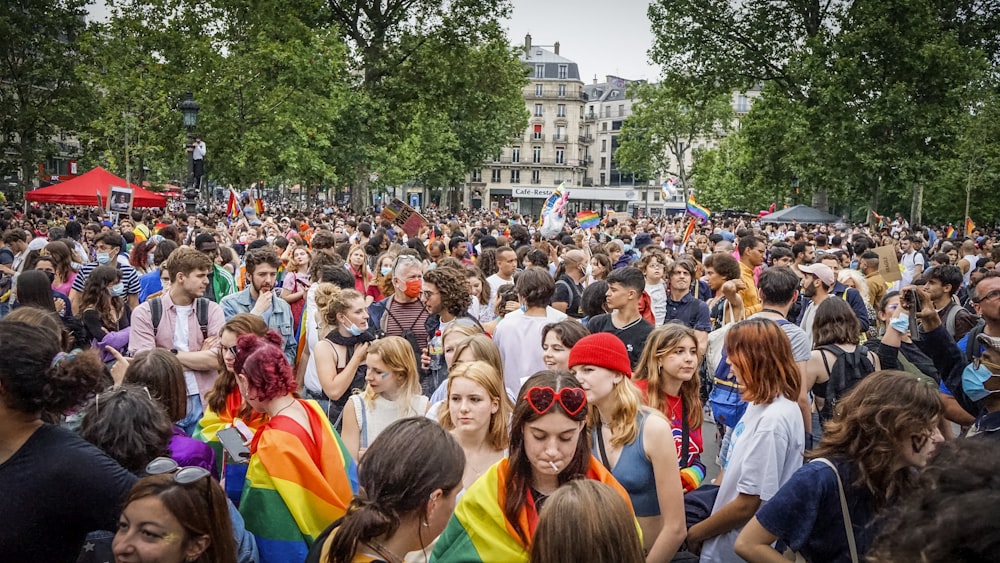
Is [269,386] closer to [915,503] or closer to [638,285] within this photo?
[915,503]

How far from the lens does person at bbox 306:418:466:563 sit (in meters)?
2.60

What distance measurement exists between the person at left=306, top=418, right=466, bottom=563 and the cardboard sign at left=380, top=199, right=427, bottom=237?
1253 centimetres

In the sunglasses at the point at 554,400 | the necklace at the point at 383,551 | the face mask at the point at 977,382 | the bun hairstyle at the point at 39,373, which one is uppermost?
the bun hairstyle at the point at 39,373

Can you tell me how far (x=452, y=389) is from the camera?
4.00 meters

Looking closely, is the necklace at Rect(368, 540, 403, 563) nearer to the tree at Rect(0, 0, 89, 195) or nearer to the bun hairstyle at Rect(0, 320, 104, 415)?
the bun hairstyle at Rect(0, 320, 104, 415)

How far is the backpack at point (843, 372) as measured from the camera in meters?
5.18

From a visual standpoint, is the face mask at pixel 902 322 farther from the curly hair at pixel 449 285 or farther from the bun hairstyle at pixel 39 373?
the bun hairstyle at pixel 39 373

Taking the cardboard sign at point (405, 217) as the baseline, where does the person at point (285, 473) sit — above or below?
below

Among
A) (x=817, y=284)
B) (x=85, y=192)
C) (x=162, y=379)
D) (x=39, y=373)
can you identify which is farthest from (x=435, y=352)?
(x=85, y=192)

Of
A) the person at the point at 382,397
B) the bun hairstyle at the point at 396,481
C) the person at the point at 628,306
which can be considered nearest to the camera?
the bun hairstyle at the point at 396,481

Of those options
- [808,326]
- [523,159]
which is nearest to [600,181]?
[523,159]

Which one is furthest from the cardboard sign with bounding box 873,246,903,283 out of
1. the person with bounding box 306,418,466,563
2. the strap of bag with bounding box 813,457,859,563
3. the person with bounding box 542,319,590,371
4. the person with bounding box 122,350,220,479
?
the person with bounding box 306,418,466,563

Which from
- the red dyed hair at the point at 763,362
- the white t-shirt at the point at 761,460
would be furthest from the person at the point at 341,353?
the white t-shirt at the point at 761,460

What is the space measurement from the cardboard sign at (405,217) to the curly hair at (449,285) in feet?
29.2
